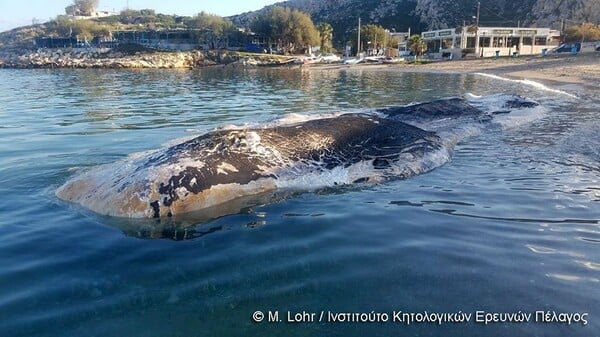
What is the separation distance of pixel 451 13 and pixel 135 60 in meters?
99.7

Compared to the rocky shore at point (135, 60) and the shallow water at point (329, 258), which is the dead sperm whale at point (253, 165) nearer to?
the shallow water at point (329, 258)

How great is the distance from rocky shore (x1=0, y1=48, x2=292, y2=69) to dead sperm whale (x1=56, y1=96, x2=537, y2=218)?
9583 centimetres

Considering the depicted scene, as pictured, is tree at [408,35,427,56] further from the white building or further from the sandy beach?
the sandy beach

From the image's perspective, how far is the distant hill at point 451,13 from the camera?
127062 millimetres

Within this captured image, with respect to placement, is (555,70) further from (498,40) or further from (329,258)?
(498,40)

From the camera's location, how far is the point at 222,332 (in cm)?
486

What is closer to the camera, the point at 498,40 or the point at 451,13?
the point at 498,40

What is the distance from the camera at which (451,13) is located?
153625 mm

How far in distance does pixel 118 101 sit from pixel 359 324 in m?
28.7

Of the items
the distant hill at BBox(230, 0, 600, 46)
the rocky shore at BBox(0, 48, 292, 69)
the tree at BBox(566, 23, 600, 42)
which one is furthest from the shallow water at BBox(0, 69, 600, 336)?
the distant hill at BBox(230, 0, 600, 46)

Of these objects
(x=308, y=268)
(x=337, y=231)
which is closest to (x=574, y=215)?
(x=337, y=231)

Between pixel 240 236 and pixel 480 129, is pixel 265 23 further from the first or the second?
pixel 240 236

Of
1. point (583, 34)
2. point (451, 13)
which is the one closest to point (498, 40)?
point (583, 34)

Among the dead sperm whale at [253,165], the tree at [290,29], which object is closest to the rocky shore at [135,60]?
the tree at [290,29]
